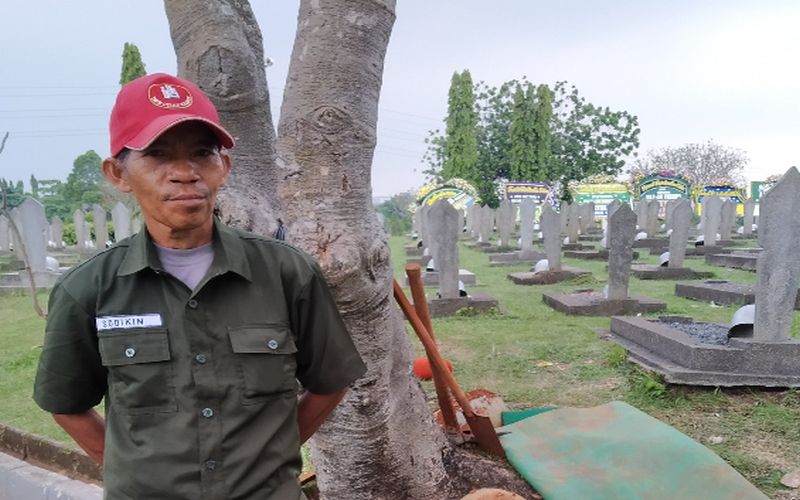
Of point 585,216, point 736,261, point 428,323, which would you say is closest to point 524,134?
point 585,216

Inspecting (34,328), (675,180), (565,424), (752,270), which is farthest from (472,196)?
(565,424)

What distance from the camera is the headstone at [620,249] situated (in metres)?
7.23

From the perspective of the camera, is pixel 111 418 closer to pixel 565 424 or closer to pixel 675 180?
pixel 565 424

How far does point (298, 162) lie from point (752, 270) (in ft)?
36.5

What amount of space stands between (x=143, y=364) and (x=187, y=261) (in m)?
0.25

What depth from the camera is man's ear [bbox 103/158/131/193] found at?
140 cm

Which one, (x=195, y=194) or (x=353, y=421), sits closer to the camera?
(x=195, y=194)

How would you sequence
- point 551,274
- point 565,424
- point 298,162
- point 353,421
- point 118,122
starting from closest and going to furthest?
1. point 118,122
2. point 298,162
3. point 353,421
4. point 565,424
5. point 551,274

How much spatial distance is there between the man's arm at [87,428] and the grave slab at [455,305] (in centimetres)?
613

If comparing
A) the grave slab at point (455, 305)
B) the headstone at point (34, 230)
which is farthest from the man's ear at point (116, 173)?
the headstone at point (34, 230)

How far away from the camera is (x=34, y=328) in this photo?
302 inches

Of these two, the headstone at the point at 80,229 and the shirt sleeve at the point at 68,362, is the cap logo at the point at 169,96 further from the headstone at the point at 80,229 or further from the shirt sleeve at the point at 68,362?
the headstone at the point at 80,229

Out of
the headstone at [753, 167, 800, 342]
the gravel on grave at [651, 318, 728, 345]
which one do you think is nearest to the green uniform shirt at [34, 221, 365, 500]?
the gravel on grave at [651, 318, 728, 345]

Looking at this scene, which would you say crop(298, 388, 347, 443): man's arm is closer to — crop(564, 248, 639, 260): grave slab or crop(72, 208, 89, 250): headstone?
crop(564, 248, 639, 260): grave slab
